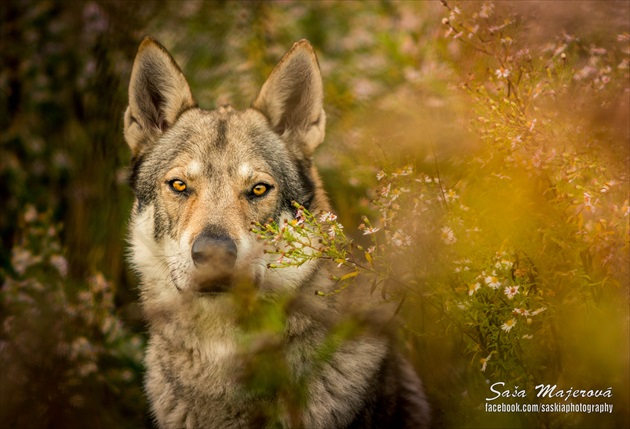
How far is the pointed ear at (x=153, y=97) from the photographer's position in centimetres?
345

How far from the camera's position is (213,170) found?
3.31 m

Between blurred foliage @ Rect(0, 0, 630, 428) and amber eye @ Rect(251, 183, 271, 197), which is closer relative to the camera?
blurred foliage @ Rect(0, 0, 630, 428)

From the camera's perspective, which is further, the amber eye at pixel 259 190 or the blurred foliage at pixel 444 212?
the amber eye at pixel 259 190

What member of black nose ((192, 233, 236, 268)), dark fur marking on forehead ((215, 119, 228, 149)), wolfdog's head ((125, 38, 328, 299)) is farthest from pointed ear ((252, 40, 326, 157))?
black nose ((192, 233, 236, 268))

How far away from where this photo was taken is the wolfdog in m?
3.18

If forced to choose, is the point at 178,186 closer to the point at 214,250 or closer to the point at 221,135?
the point at 221,135

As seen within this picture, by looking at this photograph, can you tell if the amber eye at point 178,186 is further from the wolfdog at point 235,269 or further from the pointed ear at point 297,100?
the pointed ear at point 297,100

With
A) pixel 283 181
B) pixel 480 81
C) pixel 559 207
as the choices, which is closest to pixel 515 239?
pixel 559 207

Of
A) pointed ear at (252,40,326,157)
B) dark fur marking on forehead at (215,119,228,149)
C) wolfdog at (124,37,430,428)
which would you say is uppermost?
pointed ear at (252,40,326,157)

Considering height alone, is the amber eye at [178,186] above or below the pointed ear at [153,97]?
below

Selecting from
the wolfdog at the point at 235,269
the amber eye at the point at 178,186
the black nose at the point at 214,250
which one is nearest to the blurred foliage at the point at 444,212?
the wolfdog at the point at 235,269

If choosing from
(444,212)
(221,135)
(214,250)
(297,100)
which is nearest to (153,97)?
(221,135)

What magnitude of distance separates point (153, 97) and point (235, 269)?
136 cm

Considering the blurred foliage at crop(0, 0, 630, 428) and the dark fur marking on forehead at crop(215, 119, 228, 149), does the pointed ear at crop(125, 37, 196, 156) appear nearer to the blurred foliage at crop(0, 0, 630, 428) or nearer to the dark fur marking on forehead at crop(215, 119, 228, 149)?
the dark fur marking on forehead at crop(215, 119, 228, 149)
